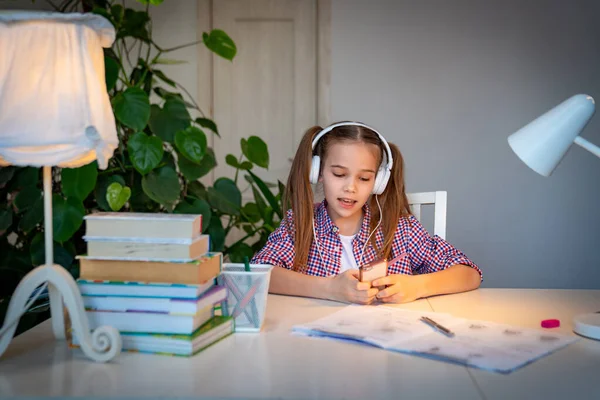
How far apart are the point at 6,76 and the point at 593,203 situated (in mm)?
3529

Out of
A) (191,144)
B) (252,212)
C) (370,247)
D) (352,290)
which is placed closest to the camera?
(352,290)

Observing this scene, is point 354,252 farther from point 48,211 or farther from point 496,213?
point 496,213

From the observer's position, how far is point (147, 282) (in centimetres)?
127

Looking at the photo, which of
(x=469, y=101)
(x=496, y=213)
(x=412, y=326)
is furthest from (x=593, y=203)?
(x=412, y=326)

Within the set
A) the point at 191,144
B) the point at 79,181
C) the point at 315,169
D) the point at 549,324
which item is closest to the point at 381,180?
the point at 315,169

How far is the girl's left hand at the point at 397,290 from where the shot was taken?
1.64 metres

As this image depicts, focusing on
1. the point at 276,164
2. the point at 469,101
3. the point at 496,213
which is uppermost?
the point at 469,101

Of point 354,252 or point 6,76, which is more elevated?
point 6,76

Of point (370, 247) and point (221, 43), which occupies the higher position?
point (221, 43)

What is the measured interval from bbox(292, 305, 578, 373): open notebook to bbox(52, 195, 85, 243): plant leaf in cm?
120

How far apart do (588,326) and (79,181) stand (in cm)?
167

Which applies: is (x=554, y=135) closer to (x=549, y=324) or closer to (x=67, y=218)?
(x=549, y=324)

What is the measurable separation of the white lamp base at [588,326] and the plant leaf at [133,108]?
61.8 inches

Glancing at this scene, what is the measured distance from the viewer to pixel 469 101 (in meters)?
4.06
